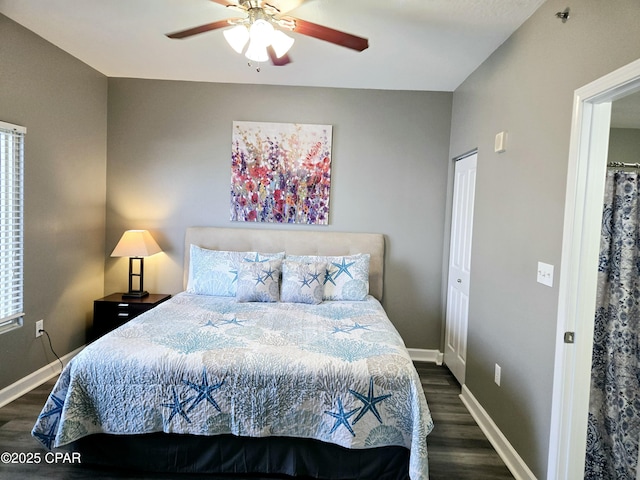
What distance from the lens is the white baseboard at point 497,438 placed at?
82.2 inches

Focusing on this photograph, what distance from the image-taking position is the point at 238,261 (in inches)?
130

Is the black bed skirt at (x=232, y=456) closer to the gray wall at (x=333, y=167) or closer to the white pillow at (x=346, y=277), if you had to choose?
the white pillow at (x=346, y=277)

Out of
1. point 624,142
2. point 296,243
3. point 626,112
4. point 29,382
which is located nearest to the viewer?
point 626,112

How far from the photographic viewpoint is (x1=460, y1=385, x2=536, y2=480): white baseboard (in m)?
2.09

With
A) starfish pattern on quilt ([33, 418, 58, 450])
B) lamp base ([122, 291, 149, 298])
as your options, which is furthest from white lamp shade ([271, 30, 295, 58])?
lamp base ([122, 291, 149, 298])

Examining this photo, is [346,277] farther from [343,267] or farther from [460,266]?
[460,266]

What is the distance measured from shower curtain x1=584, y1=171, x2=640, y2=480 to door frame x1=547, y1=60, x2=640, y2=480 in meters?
0.37

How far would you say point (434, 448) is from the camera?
236 centimetres

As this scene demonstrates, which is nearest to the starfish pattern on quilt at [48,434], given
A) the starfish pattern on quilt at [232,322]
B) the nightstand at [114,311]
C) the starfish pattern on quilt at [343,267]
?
the starfish pattern on quilt at [232,322]

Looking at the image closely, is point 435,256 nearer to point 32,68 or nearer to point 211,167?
point 211,167

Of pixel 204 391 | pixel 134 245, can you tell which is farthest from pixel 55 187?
pixel 204 391

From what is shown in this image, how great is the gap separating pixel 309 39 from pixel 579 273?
2220 millimetres

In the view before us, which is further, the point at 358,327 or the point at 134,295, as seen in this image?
the point at 134,295

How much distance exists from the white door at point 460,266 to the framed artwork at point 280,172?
1235 millimetres
